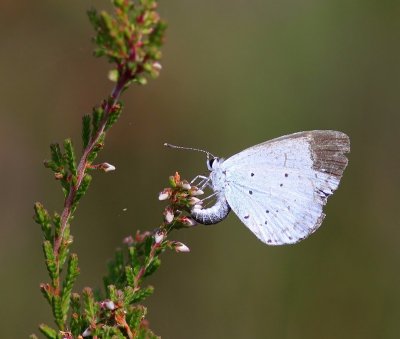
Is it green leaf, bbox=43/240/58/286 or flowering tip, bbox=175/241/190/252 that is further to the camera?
flowering tip, bbox=175/241/190/252

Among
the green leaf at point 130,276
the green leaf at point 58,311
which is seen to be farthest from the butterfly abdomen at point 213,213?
the green leaf at point 58,311

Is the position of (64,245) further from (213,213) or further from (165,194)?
(213,213)

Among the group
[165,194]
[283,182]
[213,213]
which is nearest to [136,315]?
[165,194]

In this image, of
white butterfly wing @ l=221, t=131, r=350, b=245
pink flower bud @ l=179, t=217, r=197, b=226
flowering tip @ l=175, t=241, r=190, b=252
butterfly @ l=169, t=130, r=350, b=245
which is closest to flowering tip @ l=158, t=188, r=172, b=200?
pink flower bud @ l=179, t=217, r=197, b=226

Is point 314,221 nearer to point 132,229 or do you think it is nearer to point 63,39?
point 132,229

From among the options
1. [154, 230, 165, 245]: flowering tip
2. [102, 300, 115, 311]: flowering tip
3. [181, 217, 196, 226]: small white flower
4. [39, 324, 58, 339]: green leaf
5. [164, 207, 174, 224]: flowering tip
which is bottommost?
[39, 324, 58, 339]: green leaf

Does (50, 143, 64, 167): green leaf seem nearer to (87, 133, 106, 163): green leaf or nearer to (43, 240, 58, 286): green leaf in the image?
(87, 133, 106, 163): green leaf

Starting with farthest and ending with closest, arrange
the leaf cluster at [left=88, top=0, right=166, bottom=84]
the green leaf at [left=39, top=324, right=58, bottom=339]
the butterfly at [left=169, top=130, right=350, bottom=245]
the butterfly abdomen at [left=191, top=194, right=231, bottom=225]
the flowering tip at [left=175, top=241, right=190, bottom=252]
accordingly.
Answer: the butterfly at [left=169, top=130, right=350, bottom=245] < the butterfly abdomen at [left=191, top=194, right=231, bottom=225] < the flowering tip at [left=175, top=241, right=190, bottom=252] < the green leaf at [left=39, top=324, right=58, bottom=339] < the leaf cluster at [left=88, top=0, right=166, bottom=84]

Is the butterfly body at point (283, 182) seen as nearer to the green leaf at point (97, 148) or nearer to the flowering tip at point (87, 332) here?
the green leaf at point (97, 148)
